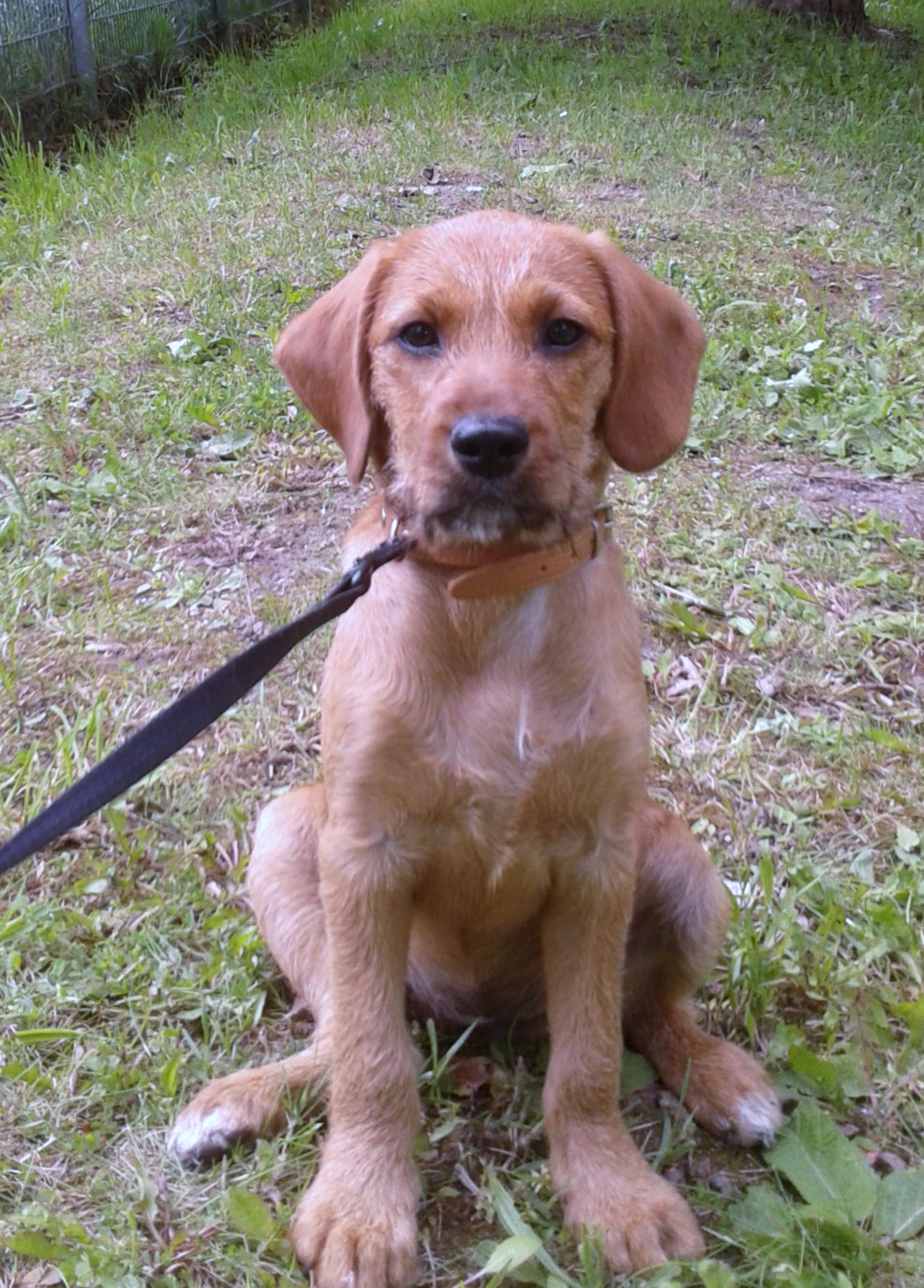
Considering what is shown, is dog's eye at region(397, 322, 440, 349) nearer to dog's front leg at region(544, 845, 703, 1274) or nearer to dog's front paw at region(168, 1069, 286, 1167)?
dog's front leg at region(544, 845, 703, 1274)

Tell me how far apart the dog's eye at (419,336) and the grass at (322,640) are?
1.43m

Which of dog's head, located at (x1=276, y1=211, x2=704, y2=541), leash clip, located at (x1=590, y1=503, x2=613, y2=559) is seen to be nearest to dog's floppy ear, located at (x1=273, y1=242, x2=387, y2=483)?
dog's head, located at (x1=276, y1=211, x2=704, y2=541)

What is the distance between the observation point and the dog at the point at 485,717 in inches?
85.7

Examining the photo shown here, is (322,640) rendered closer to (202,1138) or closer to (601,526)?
(601,526)

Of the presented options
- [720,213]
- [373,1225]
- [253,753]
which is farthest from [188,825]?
[720,213]

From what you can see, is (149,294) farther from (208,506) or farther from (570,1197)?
(570,1197)

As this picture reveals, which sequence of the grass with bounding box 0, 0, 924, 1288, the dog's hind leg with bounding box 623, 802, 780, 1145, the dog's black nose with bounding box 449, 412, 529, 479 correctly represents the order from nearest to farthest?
the dog's black nose with bounding box 449, 412, 529, 479, the grass with bounding box 0, 0, 924, 1288, the dog's hind leg with bounding box 623, 802, 780, 1145

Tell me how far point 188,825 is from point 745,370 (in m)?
3.61

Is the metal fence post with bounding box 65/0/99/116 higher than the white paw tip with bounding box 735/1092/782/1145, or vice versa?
the metal fence post with bounding box 65/0/99/116

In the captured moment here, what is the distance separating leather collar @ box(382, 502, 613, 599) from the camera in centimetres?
221

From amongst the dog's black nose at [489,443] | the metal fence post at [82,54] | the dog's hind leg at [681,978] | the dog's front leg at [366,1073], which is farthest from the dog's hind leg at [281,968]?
the metal fence post at [82,54]

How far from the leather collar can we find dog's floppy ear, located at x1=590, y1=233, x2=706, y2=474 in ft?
0.77

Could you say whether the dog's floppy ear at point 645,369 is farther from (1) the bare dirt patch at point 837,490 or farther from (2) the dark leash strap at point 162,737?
(1) the bare dirt patch at point 837,490

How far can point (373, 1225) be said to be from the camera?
7.10 ft
